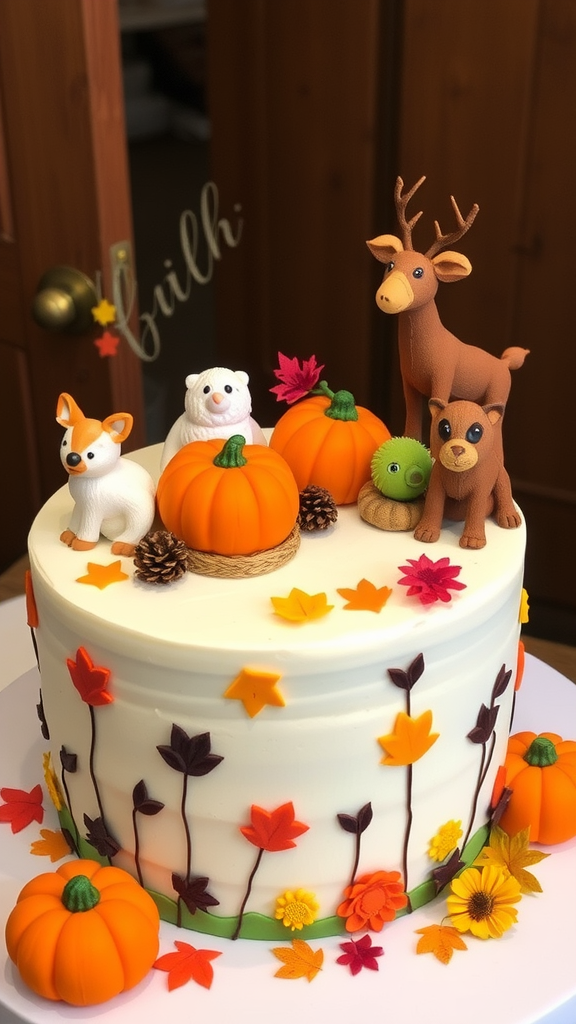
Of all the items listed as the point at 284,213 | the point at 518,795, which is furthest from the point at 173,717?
the point at 284,213

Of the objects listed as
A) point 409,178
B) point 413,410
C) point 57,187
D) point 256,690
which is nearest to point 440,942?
point 256,690

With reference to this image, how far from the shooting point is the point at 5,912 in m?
1.12

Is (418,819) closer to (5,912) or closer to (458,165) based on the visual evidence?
(5,912)

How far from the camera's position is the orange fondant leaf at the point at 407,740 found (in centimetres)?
103

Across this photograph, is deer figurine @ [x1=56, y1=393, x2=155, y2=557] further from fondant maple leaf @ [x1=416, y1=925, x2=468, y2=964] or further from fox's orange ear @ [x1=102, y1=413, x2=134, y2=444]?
fondant maple leaf @ [x1=416, y1=925, x2=468, y2=964]

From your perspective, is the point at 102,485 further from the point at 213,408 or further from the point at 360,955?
the point at 360,955

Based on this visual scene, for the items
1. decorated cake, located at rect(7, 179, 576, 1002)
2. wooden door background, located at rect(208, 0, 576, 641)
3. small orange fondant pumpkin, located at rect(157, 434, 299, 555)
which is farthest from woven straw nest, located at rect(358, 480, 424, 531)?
wooden door background, located at rect(208, 0, 576, 641)

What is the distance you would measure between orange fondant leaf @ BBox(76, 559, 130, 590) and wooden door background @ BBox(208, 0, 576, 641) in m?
1.73

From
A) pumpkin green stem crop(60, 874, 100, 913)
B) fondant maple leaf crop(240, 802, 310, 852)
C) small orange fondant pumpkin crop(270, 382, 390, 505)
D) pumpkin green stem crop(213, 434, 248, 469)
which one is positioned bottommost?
pumpkin green stem crop(60, 874, 100, 913)

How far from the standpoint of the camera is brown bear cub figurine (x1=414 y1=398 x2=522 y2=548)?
1056 millimetres

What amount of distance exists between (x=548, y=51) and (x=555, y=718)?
1.57 m

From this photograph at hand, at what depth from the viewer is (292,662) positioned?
970 millimetres

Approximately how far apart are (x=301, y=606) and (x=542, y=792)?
1.37 ft

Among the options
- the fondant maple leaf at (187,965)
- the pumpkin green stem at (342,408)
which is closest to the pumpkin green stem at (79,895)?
the fondant maple leaf at (187,965)
